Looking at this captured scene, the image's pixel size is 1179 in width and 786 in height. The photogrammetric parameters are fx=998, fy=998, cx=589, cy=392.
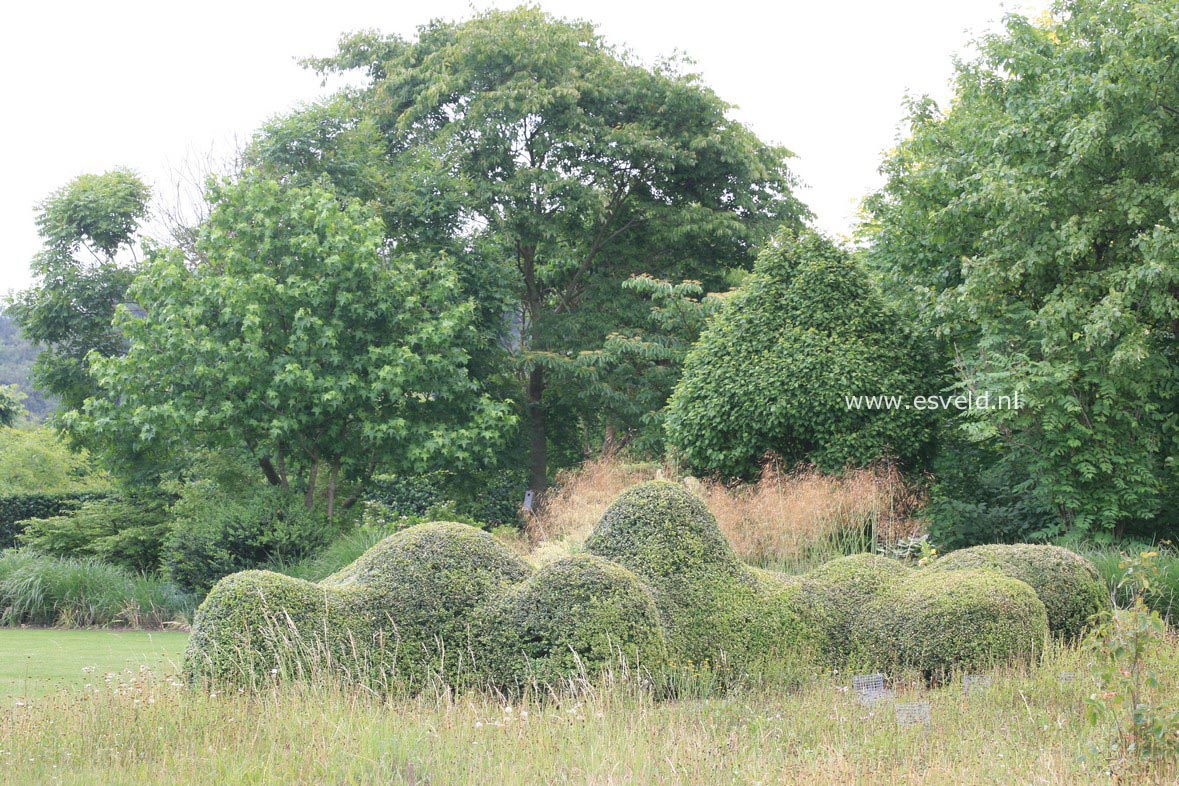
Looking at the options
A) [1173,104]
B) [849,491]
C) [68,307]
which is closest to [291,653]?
[849,491]

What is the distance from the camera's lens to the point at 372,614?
19.0 feet

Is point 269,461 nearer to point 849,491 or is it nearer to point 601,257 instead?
point 601,257

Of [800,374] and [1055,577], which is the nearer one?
[1055,577]

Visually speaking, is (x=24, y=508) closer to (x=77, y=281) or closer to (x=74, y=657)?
(x=77, y=281)

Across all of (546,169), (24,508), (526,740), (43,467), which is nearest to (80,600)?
(24,508)

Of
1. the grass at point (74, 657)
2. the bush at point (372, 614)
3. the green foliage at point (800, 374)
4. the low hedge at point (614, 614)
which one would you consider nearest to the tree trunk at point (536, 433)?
the green foliage at point (800, 374)

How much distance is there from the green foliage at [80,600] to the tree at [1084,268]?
9.61m

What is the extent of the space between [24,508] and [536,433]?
33.6 feet

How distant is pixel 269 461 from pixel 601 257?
8417 millimetres

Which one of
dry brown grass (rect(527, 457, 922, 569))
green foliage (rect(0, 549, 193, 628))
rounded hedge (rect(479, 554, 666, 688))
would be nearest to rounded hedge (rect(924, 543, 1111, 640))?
dry brown grass (rect(527, 457, 922, 569))

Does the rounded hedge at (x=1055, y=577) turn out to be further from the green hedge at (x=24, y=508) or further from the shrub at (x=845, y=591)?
the green hedge at (x=24, y=508)

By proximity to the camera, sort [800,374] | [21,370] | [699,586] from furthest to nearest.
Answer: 1. [21,370]
2. [800,374]
3. [699,586]

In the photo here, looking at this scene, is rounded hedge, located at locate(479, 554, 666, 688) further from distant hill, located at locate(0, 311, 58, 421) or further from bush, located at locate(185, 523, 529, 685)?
distant hill, located at locate(0, 311, 58, 421)

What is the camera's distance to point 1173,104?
10.5 m
